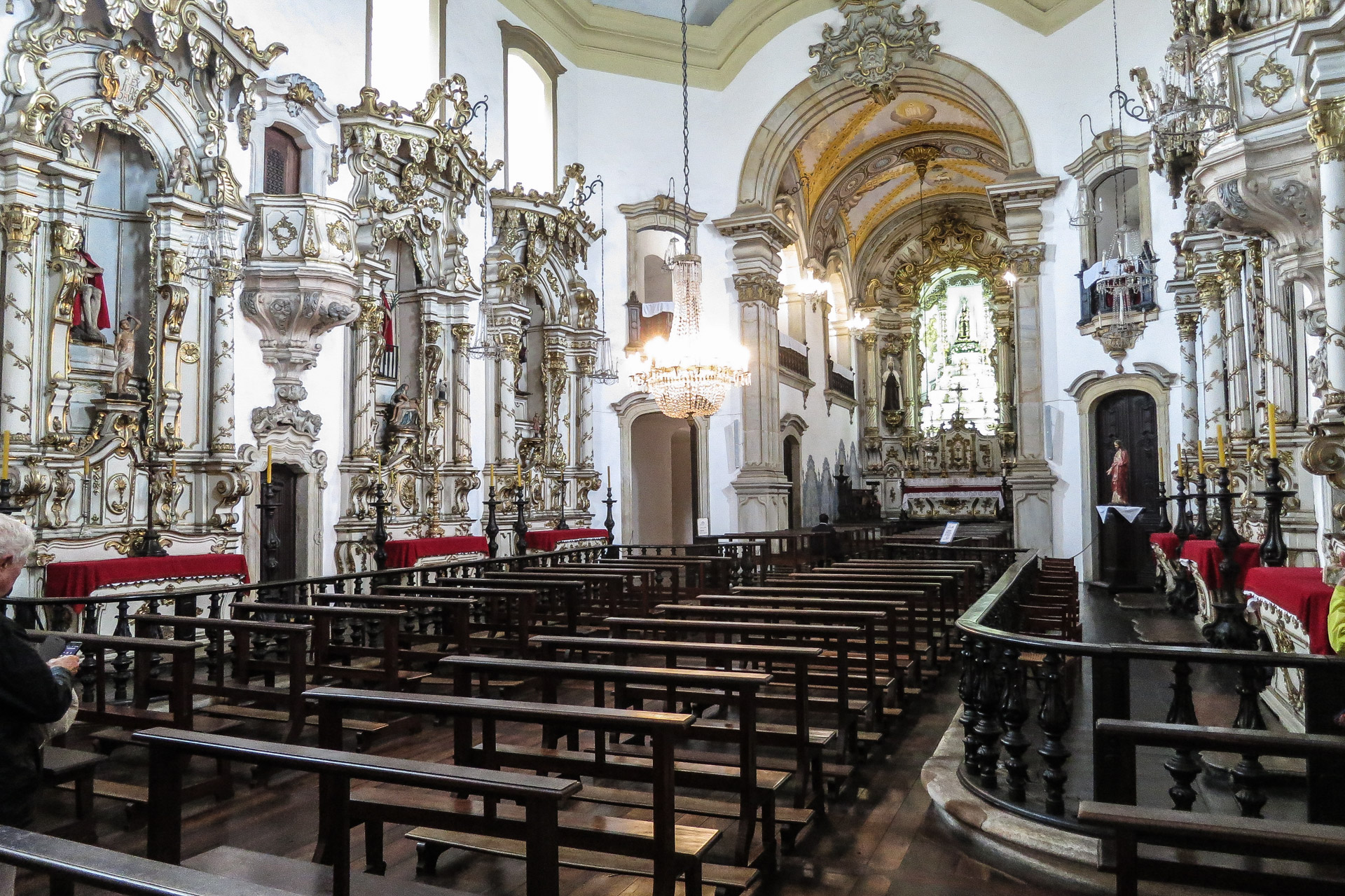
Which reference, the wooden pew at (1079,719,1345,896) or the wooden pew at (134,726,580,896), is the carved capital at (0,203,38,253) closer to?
the wooden pew at (134,726,580,896)

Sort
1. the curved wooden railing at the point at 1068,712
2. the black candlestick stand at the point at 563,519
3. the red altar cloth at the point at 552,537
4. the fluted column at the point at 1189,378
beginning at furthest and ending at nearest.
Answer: the black candlestick stand at the point at 563,519 → the red altar cloth at the point at 552,537 → the fluted column at the point at 1189,378 → the curved wooden railing at the point at 1068,712

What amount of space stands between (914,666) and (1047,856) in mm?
3041

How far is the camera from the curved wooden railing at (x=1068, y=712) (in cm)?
306

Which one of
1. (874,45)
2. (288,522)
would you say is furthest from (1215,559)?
(874,45)

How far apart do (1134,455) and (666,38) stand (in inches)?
434

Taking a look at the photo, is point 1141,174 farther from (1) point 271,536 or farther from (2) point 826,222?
(1) point 271,536

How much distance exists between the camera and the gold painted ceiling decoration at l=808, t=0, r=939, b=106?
622 inches

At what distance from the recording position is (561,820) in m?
3.08

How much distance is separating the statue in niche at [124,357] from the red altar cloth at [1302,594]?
8.48 metres

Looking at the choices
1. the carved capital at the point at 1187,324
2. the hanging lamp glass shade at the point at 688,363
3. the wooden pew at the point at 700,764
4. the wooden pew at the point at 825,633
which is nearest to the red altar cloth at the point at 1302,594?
the wooden pew at the point at 825,633

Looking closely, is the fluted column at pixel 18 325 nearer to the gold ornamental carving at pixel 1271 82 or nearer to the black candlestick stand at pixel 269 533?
the black candlestick stand at pixel 269 533

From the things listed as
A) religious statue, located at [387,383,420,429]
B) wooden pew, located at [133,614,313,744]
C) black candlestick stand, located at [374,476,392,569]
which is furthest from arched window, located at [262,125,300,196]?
wooden pew, located at [133,614,313,744]

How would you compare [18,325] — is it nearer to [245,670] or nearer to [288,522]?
[288,522]

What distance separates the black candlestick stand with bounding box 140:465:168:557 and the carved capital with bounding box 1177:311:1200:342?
12939 mm
